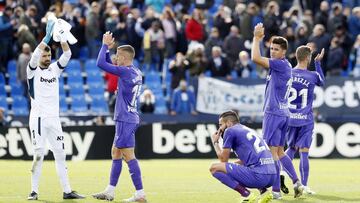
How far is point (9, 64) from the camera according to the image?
31.9 meters

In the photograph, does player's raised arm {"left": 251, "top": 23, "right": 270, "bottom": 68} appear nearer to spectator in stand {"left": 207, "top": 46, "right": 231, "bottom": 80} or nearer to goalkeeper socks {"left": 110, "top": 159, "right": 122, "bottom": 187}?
goalkeeper socks {"left": 110, "top": 159, "right": 122, "bottom": 187}

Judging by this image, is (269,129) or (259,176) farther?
(269,129)

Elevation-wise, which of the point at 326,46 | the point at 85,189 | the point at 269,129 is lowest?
the point at 85,189

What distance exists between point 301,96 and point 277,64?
1.78 m

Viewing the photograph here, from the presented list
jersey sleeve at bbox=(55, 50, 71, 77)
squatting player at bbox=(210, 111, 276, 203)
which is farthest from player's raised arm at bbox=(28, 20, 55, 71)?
squatting player at bbox=(210, 111, 276, 203)

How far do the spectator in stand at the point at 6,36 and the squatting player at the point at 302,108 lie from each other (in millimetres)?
14544

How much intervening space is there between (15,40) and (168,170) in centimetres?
981

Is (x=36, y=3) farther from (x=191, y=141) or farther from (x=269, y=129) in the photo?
(x=269, y=129)

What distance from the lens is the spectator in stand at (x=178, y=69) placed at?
3158cm

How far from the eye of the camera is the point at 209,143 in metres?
28.8

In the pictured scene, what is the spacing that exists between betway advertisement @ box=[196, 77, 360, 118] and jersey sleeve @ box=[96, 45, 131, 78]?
14.5 m

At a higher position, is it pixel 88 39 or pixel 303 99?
pixel 88 39

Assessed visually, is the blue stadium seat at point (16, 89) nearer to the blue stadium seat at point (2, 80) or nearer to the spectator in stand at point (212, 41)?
the blue stadium seat at point (2, 80)

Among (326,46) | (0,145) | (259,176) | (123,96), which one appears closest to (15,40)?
(0,145)
